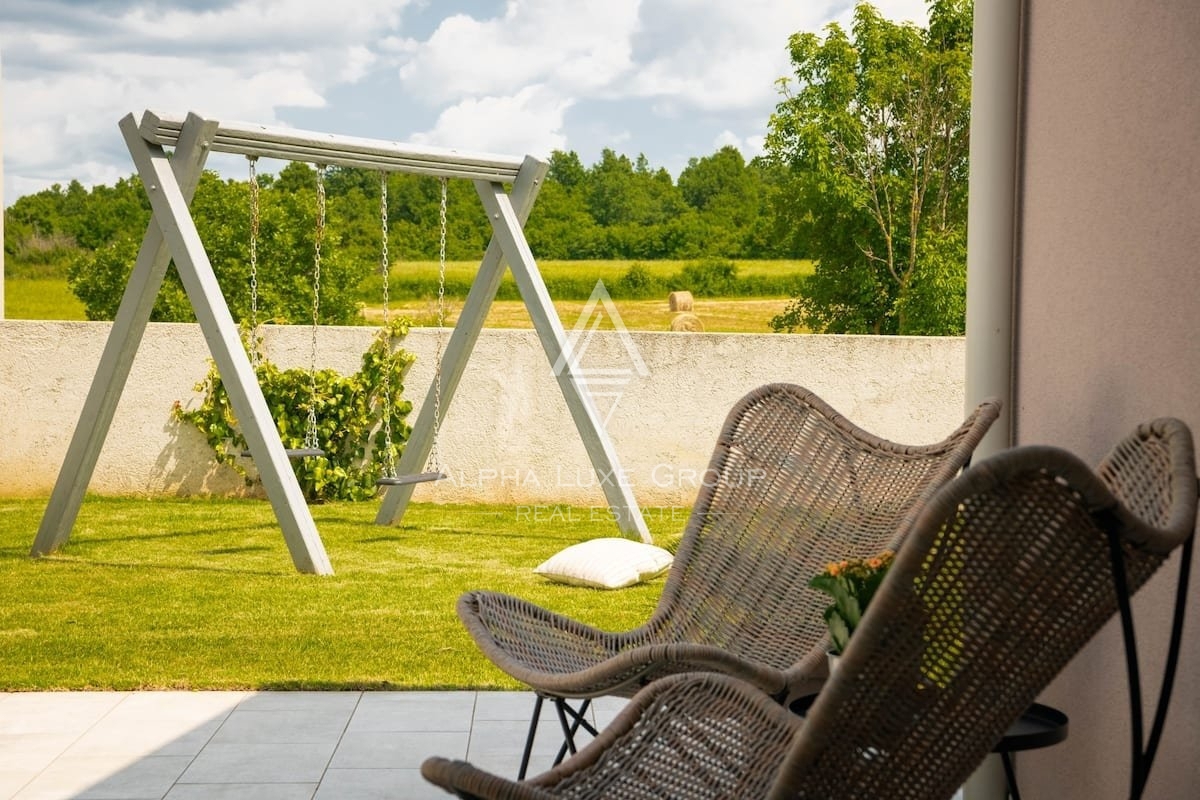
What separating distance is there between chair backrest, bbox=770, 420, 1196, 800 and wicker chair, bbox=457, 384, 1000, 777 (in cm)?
85

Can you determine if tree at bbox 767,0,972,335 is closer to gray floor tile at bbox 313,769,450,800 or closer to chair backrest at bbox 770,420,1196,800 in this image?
gray floor tile at bbox 313,769,450,800

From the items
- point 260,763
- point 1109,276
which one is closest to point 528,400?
point 260,763

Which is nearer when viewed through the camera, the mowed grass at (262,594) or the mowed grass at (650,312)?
the mowed grass at (262,594)

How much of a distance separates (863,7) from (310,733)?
12485mm

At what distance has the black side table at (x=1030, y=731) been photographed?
174cm

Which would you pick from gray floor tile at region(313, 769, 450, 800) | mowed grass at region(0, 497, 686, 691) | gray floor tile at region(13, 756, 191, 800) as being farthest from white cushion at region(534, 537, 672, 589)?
gray floor tile at region(13, 756, 191, 800)

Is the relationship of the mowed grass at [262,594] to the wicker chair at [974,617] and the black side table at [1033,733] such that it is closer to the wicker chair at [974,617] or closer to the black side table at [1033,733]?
the black side table at [1033,733]

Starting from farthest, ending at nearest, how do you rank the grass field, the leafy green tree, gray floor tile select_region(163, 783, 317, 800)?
the leafy green tree, the grass field, gray floor tile select_region(163, 783, 317, 800)

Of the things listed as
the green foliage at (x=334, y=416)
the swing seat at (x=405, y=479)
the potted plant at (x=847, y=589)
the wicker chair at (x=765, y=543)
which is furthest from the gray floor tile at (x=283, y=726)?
the green foliage at (x=334, y=416)

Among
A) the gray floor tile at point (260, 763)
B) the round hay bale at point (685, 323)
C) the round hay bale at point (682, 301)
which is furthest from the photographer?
the round hay bale at point (682, 301)

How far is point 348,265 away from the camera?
14320 mm

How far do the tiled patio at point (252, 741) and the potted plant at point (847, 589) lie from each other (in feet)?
3.81

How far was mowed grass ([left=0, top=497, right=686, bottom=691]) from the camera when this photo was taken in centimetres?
366

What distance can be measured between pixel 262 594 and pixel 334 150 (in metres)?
1.78
